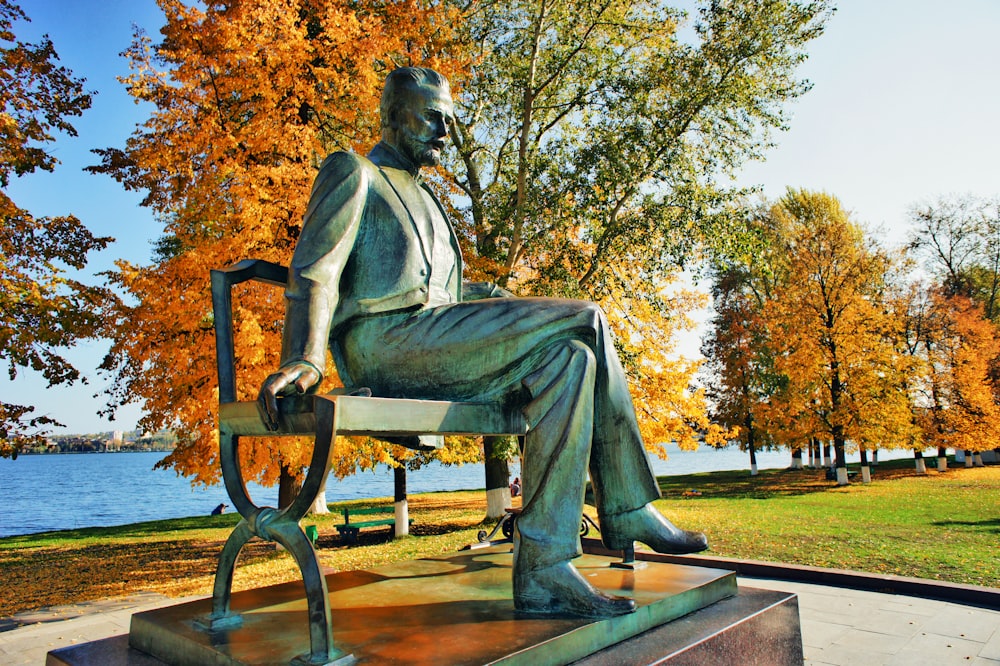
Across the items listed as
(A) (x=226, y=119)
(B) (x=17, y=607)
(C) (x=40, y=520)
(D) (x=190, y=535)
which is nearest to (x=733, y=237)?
(A) (x=226, y=119)

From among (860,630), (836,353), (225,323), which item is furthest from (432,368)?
(836,353)

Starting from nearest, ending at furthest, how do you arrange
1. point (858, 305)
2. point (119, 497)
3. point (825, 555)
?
point (825, 555) < point (858, 305) < point (119, 497)

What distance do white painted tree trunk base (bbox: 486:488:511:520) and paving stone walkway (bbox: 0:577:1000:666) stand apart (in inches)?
265

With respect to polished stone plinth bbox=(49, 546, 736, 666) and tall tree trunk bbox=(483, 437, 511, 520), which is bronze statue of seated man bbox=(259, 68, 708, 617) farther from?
tall tree trunk bbox=(483, 437, 511, 520)

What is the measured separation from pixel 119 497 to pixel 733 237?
45.2m

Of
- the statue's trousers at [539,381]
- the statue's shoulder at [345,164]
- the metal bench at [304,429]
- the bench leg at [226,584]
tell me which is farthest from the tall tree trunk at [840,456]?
the bench leg at [226,584]

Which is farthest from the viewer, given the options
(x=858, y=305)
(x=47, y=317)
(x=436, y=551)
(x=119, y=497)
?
(x=119, y=497)

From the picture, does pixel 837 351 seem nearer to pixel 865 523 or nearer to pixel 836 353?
pixel 836 353

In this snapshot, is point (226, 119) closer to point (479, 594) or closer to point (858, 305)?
point (479, 594)

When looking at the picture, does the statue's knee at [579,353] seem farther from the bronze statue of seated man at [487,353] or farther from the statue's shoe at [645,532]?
the statue's shoe at [645,532]

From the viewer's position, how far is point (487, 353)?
8.53 feet

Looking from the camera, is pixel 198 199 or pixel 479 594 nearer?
pixel 479 594

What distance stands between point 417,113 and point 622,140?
9759 millimetres

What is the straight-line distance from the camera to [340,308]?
2.69 metres
